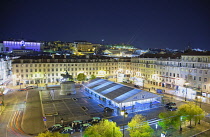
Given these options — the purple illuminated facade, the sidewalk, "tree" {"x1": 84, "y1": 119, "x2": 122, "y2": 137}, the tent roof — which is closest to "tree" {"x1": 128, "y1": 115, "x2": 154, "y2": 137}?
"tree" {"x1": 84, "y1": 119, "x2": 122, "y2": 137}

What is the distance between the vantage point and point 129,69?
91.6 metres

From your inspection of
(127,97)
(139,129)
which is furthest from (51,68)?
(139,129)

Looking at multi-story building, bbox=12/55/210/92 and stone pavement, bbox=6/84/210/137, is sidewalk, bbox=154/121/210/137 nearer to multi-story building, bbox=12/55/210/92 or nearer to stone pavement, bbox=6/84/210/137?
stone pavement, bbox=6/84/210/137

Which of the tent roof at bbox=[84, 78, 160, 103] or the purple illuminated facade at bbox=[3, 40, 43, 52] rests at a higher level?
the purple illuminated facade at bbox=[3, 40, 43, 52]

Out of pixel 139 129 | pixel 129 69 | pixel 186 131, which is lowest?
pixel 186 131

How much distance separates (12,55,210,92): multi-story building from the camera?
58.0m

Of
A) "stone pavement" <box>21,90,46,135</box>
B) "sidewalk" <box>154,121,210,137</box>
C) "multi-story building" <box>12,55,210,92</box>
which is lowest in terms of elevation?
"sidewalk" <box>154,121,210,137</box>

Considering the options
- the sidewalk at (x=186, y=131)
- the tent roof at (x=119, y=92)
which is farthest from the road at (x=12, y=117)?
the sidewalk at (x=186, y=131)

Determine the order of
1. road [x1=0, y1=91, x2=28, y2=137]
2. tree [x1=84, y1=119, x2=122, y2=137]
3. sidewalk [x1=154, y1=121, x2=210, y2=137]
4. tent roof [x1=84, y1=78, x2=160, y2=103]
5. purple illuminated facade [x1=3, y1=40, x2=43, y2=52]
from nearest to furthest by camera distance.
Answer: tree [x1=84, y1=119, x2=122, y2=137], sidewalk [x1=154, y1=121, x2=210, y2=137], road [x1=0, y1=91, x2=28, y2=137], tent roof [x1=84, y1=78, x2=160, y2=103], purple illuminated facade [x1=3, y1=40, x2=43, y2=52]

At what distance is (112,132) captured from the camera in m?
20.9

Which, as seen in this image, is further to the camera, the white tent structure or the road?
the white tent structure

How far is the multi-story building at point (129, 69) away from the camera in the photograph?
190 feet

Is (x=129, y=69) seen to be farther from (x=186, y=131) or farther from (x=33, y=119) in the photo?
(x=33, y=119)

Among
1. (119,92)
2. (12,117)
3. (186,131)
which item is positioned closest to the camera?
(186,131)
